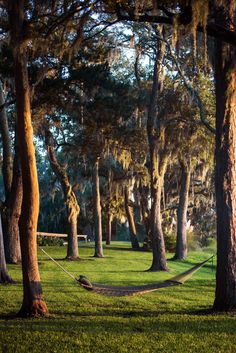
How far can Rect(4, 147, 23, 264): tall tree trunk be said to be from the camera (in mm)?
14928

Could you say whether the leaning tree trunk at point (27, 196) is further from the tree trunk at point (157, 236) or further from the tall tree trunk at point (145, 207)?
the tall tree trunk at point (145, 207)

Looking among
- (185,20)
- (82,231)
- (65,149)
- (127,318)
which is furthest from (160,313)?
(82,231)

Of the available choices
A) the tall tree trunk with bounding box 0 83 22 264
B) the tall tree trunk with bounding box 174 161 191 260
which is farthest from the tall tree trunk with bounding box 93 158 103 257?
the tall tree trunk with bounding box 0 83 22 264

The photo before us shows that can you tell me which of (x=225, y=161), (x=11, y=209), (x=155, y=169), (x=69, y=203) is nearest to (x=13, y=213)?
(x=11, y=209)

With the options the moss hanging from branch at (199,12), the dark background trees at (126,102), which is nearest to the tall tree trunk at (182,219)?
the dark background trees at (126,102)

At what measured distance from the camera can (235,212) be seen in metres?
7.71

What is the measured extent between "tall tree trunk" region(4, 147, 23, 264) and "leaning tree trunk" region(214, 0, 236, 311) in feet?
26.8

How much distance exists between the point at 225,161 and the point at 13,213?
880cm

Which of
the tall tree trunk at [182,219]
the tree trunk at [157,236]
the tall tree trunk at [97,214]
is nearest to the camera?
the tree trunk at [157,236]

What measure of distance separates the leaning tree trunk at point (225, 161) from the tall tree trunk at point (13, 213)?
26.8 ft

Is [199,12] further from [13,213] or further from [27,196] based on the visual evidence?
[13,213]

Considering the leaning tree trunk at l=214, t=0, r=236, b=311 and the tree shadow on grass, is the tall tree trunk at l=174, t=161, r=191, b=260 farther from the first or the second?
the tree shadow on grass

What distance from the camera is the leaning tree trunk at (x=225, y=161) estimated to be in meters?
7.57

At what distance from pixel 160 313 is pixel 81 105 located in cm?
875
